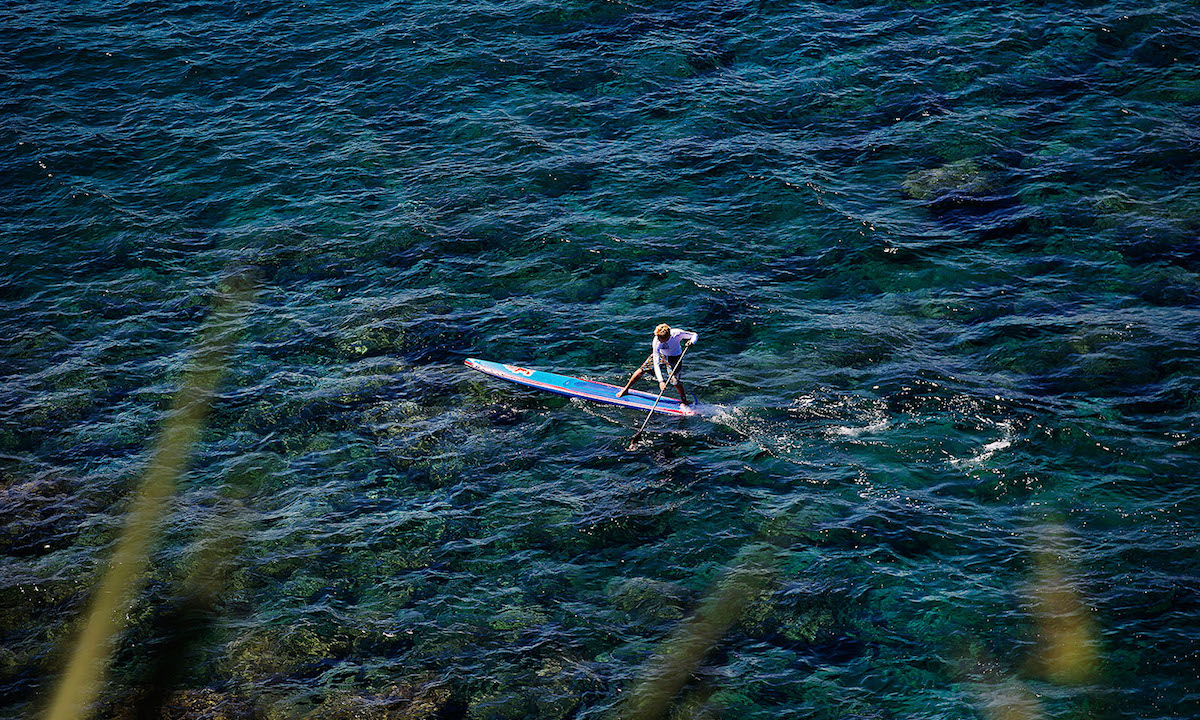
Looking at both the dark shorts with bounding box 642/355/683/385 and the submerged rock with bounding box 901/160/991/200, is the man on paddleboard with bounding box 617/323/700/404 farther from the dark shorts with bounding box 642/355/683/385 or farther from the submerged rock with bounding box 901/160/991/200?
the submerged rock with bounding box 901/160/991/200

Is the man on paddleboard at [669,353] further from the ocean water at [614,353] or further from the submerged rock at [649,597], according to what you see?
the submerged rock at [649,597]

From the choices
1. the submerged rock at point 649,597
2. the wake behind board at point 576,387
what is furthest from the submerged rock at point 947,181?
the submerged rock at point 649,597

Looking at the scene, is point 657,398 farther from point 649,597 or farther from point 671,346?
point 649,597

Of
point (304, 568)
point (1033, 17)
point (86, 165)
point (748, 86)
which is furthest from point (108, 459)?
point (1033, 17)

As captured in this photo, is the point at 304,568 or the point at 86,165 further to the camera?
the point at 86,165

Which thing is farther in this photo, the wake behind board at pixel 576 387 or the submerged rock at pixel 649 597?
the wake behind board at pixel 576 387

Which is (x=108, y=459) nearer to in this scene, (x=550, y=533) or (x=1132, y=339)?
(x=550, y=533)

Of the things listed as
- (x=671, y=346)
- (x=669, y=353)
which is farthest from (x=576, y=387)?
(x=671, y=346)
